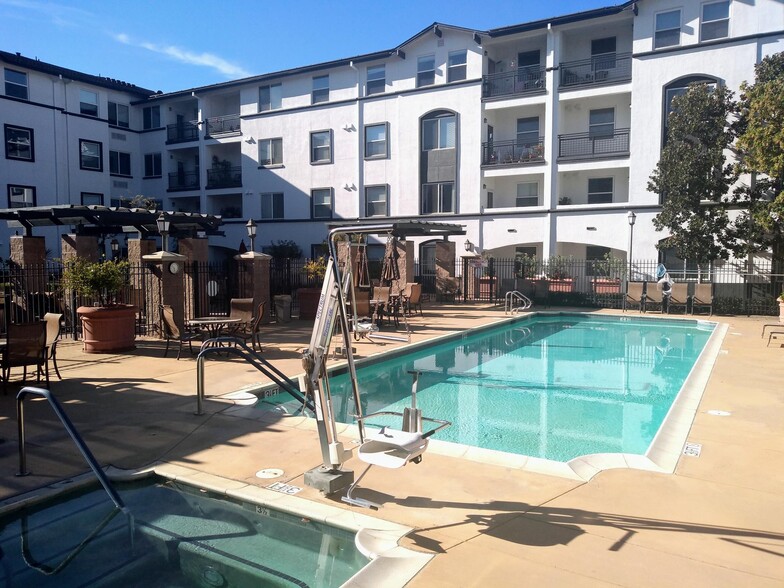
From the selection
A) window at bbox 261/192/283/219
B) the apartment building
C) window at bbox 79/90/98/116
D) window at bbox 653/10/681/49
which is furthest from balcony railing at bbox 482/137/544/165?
window at bbox 79/90/98/116

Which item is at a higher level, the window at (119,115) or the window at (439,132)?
the window at (119,115)

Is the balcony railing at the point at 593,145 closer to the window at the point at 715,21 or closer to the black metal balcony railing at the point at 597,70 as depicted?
the black metal balcony railing at the point at 597,70

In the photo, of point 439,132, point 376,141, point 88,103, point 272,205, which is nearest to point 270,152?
point 272,205

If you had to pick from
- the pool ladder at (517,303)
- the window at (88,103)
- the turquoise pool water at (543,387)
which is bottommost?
the turquoise pool water at (543,387)

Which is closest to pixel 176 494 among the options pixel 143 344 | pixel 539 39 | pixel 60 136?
pixel 143 344

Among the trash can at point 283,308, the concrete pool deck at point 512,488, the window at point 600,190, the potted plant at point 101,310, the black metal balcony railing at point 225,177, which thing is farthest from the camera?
the black metal balcony railing at point 225,177

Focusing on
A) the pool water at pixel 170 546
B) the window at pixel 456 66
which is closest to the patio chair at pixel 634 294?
the window at pixel 456 66

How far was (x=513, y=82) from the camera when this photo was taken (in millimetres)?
29438

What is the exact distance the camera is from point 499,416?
880 centimetres

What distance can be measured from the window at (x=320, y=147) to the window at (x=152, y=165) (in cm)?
1131

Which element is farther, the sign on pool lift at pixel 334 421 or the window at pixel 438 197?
the window at pixel 438 197

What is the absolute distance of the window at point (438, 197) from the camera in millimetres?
30406

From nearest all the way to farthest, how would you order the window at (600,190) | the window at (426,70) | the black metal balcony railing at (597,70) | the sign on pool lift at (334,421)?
the sign on pool lift at (334,421), the black metal balcony railing at (597,70), the window at (600,190), the window at (426,70)

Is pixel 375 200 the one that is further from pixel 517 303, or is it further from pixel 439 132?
pixel 517 303
